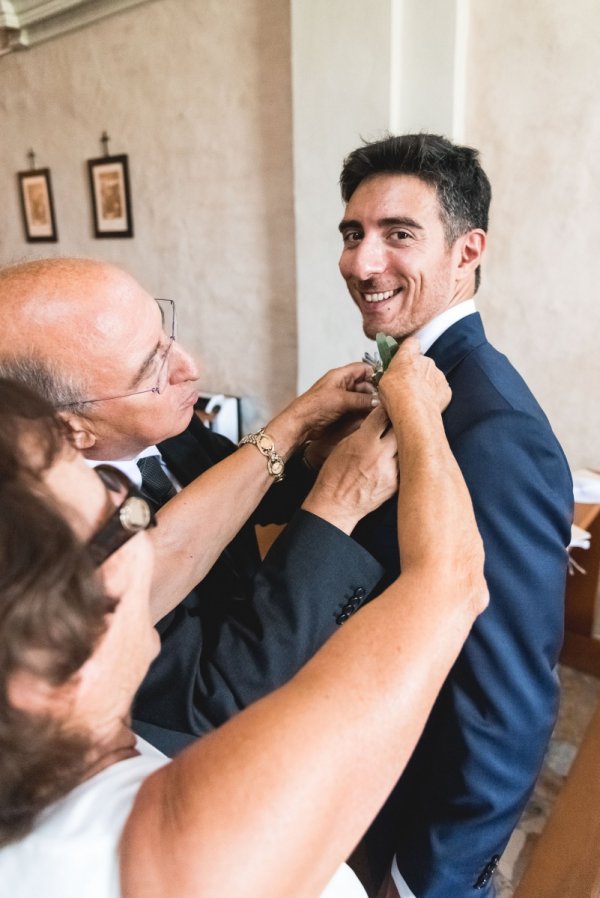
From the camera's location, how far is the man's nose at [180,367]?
117 cm

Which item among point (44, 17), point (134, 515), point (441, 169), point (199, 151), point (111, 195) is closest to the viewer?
point (134, 515)

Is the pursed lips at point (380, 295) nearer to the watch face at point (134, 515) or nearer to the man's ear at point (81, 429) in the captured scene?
the man's ear at point (81, 429)

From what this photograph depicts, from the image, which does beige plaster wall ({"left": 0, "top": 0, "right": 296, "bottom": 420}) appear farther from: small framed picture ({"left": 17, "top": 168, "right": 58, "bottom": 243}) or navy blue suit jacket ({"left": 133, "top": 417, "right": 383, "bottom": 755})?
navy blue suit jacket ({"left": 133, "top": 417, "right": 383, "bottom": 755})

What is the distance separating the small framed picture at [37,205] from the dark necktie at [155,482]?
3390 millimetres

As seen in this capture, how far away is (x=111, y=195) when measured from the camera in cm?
362

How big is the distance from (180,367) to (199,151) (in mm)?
2409

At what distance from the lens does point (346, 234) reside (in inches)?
52.4

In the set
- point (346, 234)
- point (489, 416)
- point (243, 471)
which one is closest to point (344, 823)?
point (489, 416)

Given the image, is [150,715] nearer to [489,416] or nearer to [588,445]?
[489,416]

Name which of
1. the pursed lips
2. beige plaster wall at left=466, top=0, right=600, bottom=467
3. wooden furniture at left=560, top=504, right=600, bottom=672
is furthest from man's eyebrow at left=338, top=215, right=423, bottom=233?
wooden furniture at left=560, top=504, right=600, bottom=672

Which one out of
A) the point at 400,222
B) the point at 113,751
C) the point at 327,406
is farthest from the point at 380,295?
the point at 113,751

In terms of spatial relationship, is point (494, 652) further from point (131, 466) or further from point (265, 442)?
point (131, 466)

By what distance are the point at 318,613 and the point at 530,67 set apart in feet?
7.06

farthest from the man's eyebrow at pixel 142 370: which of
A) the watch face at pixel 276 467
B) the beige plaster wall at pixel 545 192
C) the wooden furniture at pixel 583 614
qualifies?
the wooden furniture at pixel 583 614
